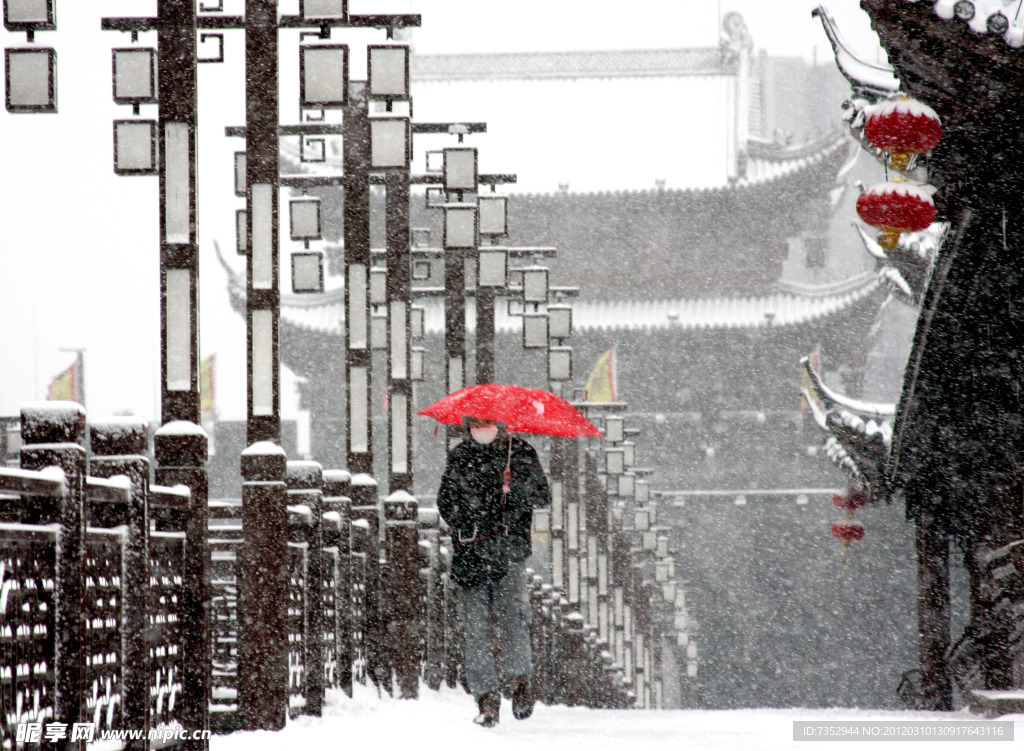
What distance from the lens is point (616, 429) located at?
21.5 meters

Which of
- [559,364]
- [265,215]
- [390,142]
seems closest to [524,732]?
[265,215]

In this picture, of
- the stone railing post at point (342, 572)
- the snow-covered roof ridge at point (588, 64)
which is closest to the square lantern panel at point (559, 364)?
the stone railing post at point (342, 572)

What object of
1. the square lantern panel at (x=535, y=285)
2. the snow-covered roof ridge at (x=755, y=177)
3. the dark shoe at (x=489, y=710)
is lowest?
the snow-covered roof ridge at (x=755, y=177)

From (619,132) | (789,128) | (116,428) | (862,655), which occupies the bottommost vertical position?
(862,655)

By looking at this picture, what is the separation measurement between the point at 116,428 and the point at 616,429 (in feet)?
55.8

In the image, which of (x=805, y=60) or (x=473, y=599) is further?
(x=805, y=60)

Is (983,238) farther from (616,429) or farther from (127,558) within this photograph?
(616,429)

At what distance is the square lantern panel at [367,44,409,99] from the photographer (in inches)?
372

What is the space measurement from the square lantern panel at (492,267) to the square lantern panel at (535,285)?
5.10ft

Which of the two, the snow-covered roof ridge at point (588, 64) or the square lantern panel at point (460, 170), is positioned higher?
the square lantern panel at point (460, 170)

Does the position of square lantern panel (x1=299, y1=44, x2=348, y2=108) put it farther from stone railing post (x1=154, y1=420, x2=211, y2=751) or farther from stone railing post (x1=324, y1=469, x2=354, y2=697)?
stone railing post (x1=154, y1=420, x2=211, y2=751)

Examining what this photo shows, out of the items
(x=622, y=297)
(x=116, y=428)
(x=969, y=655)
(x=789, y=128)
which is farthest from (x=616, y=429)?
(x=789, y=128)

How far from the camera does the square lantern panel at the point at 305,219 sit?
1144cm

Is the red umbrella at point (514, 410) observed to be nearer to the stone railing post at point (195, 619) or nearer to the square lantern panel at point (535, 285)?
the stone railing post at point (195, 619)
